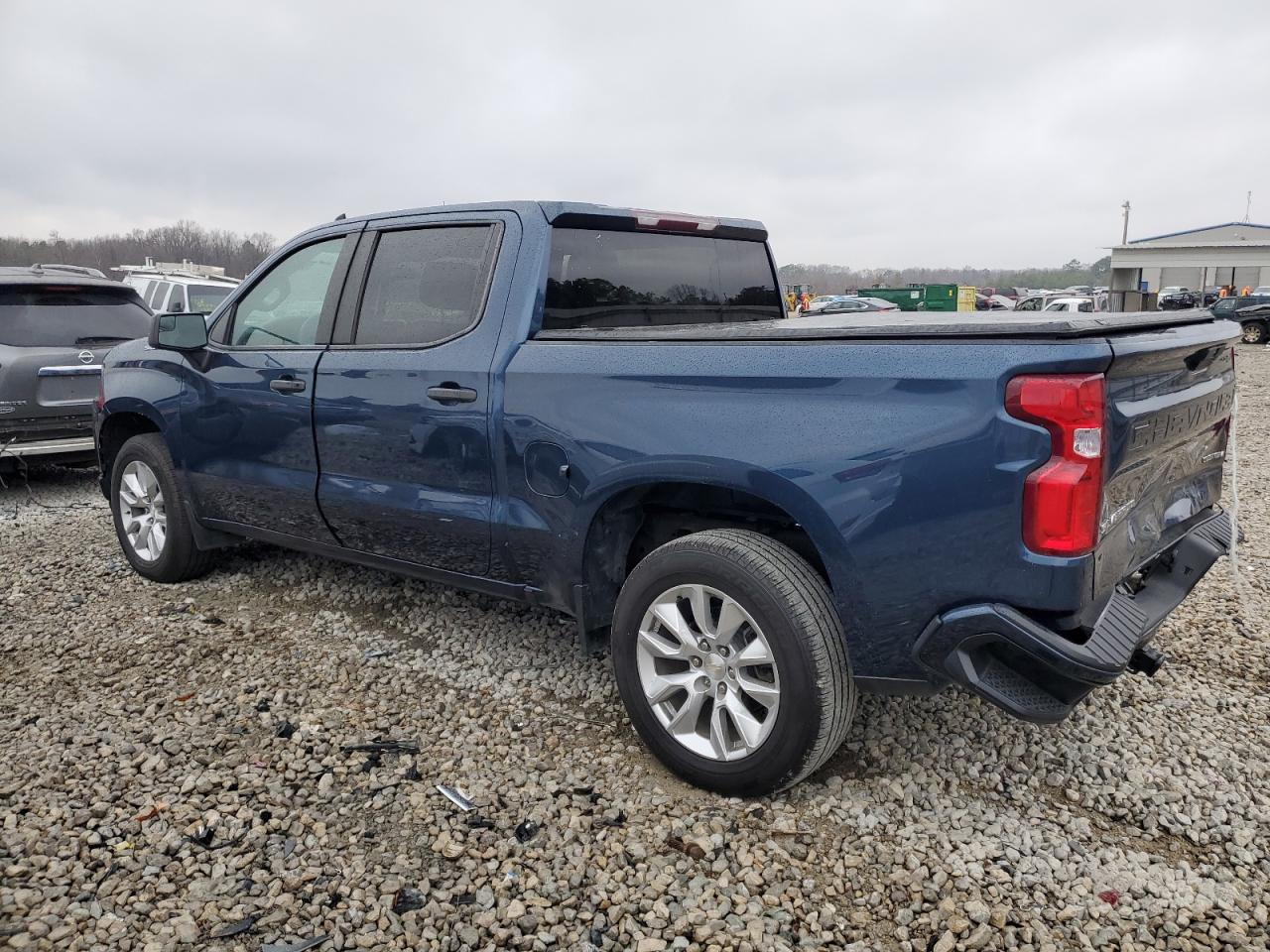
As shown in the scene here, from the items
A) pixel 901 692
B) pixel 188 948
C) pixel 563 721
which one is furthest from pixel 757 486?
pixel 188 948

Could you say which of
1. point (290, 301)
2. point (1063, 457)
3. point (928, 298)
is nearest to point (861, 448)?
point (1063, 457)

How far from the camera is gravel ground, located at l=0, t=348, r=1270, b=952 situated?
238 cm

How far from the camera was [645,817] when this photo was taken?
2.81m

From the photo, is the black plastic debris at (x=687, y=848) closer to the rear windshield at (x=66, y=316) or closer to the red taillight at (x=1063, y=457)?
the red taillight at (x=1063, y=457)

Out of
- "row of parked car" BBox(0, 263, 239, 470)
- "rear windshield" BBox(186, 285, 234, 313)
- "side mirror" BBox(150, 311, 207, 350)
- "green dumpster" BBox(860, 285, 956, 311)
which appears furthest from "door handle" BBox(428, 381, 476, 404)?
"green dumpster" BBox(860, 285, 956, 311)

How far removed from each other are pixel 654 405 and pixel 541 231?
982 mm

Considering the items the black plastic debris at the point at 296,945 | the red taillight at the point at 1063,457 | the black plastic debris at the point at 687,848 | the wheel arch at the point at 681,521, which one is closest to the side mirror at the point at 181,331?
the wheel arch at the point at 681,521

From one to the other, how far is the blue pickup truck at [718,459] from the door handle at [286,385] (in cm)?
1

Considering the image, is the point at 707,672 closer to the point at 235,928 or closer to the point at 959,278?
the point at 235,928

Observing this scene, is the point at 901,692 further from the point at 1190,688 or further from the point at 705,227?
the point at 705,227

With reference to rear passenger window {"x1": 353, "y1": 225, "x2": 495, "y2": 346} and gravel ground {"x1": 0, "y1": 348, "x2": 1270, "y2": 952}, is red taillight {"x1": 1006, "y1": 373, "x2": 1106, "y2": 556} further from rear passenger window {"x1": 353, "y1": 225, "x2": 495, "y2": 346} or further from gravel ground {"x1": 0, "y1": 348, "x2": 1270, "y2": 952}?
rear passenger window {"x1": 353, "y1": 225, "x2": 495, "y2": 346}

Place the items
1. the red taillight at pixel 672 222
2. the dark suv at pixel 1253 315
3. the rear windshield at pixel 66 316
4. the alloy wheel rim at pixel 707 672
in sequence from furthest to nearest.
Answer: the dark suv at pixel 1253 315, the rear windshield at pixel 66 316, the red taillight at pixel 672 222, the alloy wheel rim at pixel 707 672

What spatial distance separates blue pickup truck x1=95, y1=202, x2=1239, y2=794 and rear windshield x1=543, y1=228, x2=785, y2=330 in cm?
1

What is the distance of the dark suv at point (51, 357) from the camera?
22.6 feet
